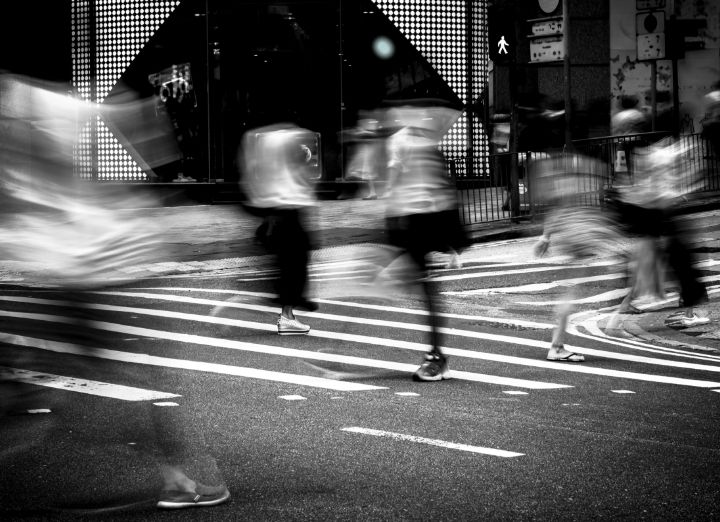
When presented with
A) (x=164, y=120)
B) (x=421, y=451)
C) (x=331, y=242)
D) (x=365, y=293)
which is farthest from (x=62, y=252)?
(x=164, y=120)

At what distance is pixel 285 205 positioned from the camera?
35.0 ft

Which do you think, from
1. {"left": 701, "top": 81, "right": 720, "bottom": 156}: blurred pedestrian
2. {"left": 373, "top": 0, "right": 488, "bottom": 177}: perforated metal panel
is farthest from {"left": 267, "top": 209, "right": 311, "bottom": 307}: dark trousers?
{"left": 373, "top": 0, "right": 488, "bottom": 177}: perforated metal panel

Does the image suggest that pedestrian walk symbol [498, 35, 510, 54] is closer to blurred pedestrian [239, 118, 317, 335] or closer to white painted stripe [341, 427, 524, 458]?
blurred pedestrian [239, 118, 317, 335]

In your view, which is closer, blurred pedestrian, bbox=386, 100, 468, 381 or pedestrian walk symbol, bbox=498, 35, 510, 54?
blurred pedestrian, bbox=386, 100, 468, 381

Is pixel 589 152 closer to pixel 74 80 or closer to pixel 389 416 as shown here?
pixel 74 80

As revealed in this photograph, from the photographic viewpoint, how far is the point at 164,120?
24844 millimetres

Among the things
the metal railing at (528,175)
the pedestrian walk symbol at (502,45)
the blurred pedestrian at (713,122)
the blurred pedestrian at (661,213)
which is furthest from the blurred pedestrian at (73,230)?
the blurred pedestrian at (713,122)

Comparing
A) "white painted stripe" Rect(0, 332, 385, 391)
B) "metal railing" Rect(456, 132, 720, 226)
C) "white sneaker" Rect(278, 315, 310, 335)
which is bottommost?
"white painted stripe" Rect(0, 332, 385, 391)

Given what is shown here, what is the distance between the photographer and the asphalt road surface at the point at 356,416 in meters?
5.33

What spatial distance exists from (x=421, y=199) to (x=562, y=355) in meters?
1.78

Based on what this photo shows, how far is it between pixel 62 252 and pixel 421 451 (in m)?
2.18

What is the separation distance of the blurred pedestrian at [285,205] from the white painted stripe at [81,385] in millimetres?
2765

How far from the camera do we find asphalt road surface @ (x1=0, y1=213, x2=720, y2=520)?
5328mm

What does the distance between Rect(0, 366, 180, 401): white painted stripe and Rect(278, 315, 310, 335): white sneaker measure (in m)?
2.65
